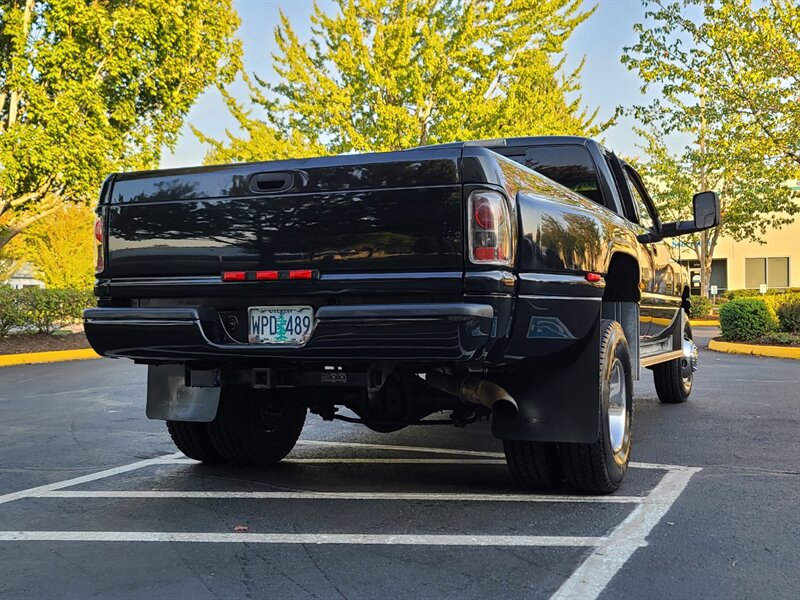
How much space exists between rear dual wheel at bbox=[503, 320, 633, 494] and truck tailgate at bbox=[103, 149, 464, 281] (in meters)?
1.23

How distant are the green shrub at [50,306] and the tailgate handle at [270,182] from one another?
1371 cm

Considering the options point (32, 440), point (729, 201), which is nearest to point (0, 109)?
point (32, 440)

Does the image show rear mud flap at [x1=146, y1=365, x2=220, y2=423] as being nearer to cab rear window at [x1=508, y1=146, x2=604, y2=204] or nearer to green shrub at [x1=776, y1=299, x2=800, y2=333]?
cab rear window at [x1=508, y1=146, x2=604, y2=204]

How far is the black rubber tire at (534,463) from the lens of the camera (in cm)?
416

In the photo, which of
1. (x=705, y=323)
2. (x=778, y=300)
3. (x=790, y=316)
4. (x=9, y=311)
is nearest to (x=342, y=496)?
(x=790, y=316)

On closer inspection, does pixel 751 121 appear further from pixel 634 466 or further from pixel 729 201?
pixel 634 466

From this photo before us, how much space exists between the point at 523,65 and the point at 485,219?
1721 centimetres

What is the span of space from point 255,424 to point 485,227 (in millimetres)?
2369

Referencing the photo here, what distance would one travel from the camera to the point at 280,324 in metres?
3.71

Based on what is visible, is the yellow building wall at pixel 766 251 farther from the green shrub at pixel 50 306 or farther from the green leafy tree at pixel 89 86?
the green shrub at pixel 50 306

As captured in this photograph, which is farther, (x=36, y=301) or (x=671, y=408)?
(x=36, y=301)

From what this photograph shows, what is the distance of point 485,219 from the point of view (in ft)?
11.2

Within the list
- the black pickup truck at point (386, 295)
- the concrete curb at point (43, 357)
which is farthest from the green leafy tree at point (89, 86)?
the black pickup truck at point (386, 295)

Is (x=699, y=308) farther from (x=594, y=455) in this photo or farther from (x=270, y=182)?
(x=270, y=182)
